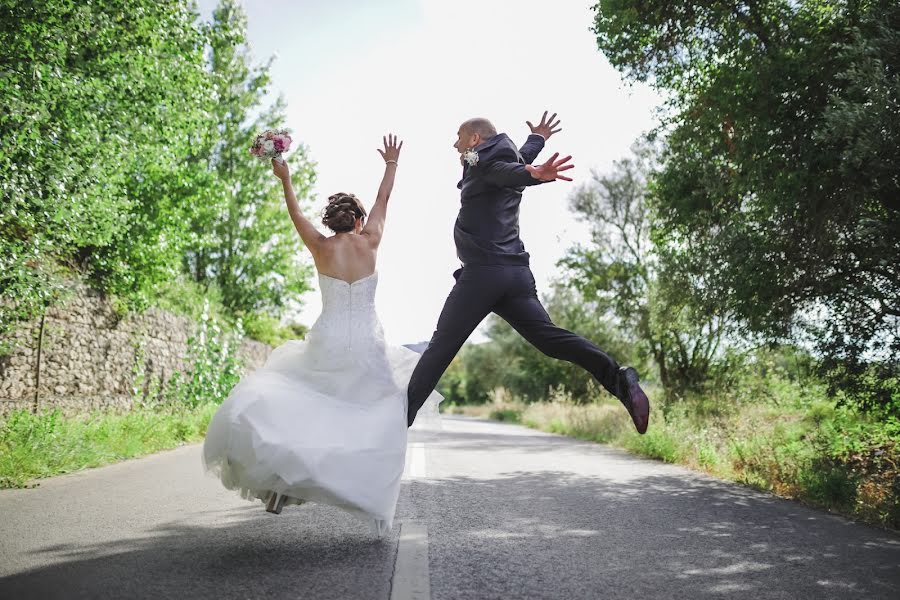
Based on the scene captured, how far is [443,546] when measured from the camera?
4.18m

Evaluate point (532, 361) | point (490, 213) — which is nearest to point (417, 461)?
point (490, 213)

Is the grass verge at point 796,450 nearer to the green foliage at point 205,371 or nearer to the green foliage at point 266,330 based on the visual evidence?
the green foliage at point 205,371

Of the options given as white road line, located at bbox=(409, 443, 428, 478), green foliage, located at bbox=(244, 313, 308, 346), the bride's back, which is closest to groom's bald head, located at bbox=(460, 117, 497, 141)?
the bride's back

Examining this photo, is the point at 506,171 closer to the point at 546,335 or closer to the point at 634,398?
the point at 546,335

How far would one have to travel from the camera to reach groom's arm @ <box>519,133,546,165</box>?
4871 mm

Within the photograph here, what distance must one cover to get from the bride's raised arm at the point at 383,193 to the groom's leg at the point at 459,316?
640 millimetres

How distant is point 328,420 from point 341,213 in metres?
1.46

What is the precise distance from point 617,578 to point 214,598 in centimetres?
199

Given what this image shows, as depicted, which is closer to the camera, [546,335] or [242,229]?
[546,335]

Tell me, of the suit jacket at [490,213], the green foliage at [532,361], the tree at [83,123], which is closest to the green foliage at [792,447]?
the suit jacket at [490,213]

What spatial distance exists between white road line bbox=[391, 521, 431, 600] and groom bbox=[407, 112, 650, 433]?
76 cm

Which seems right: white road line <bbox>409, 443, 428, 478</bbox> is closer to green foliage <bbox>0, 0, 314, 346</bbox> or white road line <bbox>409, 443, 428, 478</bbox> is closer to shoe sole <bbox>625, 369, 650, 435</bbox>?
shoe sole <bbox>625, 369, 650, 435</bbox>

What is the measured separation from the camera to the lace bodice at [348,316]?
414cm

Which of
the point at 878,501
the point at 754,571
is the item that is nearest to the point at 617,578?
the point at 754,571
